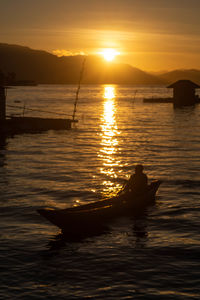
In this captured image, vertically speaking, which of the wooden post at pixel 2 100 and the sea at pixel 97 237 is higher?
the wooden post at pixel 2 100

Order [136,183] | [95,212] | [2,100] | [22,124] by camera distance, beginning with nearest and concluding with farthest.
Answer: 1. [95,212]
2. [136,183]
3. [2,100]
4. [22,124]

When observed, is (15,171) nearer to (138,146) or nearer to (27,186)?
(27,186)

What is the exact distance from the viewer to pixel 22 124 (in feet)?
169

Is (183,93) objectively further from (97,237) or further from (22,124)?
(97,237)

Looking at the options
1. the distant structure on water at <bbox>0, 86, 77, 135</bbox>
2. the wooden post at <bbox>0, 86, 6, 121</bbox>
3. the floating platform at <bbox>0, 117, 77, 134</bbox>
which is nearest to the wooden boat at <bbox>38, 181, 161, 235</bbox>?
the wooden post at <bbox>0, 86, 6, 121</bbox>

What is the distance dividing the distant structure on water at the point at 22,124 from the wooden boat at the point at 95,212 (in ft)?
98.0

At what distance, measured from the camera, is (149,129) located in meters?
57.6

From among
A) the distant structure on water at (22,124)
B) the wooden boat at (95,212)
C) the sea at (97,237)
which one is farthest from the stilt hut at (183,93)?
the wooden boat at (95,212)

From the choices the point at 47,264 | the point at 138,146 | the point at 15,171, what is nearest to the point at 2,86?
the point at 138,146

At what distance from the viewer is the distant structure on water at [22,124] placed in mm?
47400

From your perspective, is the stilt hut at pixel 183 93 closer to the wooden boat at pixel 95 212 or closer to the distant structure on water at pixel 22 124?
the distant structure on water at pixel 22 124

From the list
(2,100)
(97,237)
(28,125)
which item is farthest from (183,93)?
(97,237)

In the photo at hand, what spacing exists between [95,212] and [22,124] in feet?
121

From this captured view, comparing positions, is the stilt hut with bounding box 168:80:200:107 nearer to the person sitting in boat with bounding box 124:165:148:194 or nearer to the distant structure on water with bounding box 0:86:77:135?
the distant structure on water with bounding box 0:86:77:135
